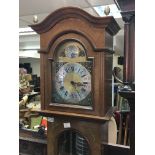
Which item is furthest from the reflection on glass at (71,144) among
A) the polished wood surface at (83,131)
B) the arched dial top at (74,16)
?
the arched dial top at (74,16)

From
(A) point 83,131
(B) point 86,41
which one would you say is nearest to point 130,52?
(B) point 86,41

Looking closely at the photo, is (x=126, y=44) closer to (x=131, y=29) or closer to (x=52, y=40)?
(x=131, y=29)

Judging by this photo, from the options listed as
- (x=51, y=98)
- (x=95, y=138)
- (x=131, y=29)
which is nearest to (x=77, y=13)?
(x=131, y=29)

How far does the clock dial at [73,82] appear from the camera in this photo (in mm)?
1206

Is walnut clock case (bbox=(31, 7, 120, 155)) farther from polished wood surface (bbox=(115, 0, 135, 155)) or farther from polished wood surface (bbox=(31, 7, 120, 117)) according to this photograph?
polished wood surface (bbox=(115, 0, 135, 155))

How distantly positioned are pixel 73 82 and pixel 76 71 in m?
0.07

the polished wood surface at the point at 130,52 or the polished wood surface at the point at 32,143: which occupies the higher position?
the polished wood surface at the point at 130,52

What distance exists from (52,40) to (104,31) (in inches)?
12.3

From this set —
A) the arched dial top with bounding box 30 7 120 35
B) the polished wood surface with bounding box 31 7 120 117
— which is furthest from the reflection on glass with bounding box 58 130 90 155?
the arched dial top with bounding box 30 7 120 35

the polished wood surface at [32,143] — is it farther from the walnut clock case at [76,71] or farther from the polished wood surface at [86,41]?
the polished wood surface at [86,41]

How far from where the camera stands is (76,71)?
4.07 feet

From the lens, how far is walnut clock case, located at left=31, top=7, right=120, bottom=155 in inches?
45.1

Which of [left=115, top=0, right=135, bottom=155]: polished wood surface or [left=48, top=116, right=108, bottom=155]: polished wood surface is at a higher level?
[left=115, top=0, right=135, bottom=155]: polished wood surface
